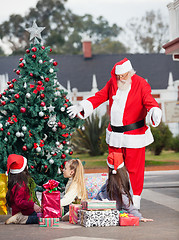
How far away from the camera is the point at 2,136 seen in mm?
8422

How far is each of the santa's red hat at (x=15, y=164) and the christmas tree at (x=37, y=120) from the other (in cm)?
135

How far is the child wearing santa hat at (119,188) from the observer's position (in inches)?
255

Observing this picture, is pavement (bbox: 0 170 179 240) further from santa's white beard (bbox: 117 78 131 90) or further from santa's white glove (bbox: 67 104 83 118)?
santa's white beard (bbox: 117 78 131 90)

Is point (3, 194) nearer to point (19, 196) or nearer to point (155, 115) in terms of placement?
point (19, 196)

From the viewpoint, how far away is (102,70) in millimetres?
31875

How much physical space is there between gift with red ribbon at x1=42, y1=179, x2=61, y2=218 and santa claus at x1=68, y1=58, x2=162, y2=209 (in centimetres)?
111

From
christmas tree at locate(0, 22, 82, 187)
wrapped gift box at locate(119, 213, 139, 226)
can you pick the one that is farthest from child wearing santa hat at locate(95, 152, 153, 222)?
christmas tree at locate(0, 22, 82, 187)

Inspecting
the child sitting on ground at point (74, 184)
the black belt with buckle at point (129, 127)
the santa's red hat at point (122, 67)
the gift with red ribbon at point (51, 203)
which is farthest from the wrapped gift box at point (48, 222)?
the santa's red hat at point (122, 67)

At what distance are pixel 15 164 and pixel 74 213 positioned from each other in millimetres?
1049

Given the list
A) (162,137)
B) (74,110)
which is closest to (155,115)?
(74,110)

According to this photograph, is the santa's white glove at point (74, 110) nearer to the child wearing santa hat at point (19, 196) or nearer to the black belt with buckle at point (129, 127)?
A: the black belt with buckle at point (129, 127)

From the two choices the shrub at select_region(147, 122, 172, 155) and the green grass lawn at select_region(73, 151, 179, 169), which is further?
the shrub at select_region(147, 122, 172, 155)

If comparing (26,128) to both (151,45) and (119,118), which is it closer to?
(119,118)

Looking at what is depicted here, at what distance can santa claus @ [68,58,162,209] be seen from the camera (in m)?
6.92
